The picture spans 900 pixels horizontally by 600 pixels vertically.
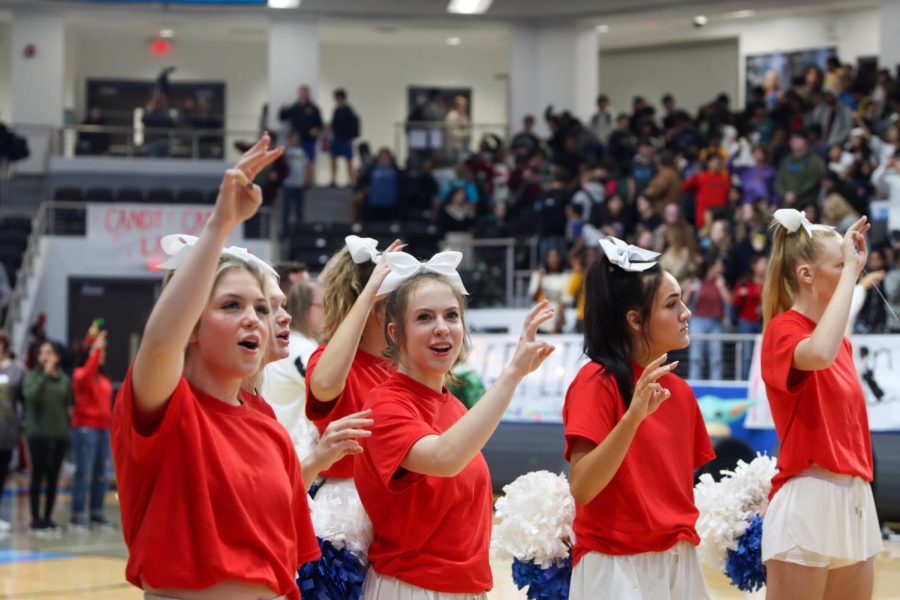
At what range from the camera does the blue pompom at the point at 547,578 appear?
151 inches

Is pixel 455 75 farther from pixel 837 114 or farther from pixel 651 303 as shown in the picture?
pixel 651 303

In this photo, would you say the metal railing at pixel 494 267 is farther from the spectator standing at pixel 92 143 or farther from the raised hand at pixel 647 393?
the raised hand at pixel 647 393

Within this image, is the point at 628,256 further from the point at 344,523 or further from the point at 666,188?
the point at 666,188

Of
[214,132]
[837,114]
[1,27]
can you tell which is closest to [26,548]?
[837,114]

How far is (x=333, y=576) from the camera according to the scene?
3.56 meters

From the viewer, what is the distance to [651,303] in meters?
3.72

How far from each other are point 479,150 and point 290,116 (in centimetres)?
303

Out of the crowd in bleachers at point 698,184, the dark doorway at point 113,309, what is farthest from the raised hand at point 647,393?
the dark doorway at point 113,309

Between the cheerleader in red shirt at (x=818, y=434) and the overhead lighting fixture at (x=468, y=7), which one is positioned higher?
the overhead lighting fixture at (x=468, y=7)

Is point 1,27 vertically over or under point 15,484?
over

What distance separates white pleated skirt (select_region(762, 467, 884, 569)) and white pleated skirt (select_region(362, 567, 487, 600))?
3.81ft

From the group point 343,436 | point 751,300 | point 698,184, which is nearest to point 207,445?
point 343,436

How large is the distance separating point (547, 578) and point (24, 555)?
681 centimetres

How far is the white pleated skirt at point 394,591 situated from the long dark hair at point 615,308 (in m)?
0.76
